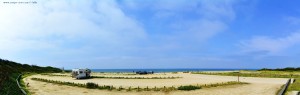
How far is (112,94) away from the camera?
32.6 meters

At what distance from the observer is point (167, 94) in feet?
104

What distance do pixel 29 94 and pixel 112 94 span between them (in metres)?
6.57

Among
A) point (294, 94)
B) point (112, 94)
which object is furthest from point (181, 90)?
point (294, 94)

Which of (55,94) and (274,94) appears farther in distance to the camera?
(55,94)

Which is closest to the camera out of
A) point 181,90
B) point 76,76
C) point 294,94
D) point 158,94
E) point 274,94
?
point 294,94

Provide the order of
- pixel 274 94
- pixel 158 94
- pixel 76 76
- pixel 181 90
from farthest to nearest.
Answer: pixel 76 76 < pixel 181 90 < pixel 158 94 < pixel 274 94

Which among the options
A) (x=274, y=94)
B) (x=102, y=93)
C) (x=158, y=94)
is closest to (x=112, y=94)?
(x=102, y=93)

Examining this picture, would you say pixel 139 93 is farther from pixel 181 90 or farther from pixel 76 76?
pixel 76 76

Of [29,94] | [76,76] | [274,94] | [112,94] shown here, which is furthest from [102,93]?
[76,76]

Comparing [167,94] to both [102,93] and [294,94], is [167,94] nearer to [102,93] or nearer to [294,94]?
[102,93]

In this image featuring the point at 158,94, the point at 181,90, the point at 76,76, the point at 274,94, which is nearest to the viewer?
the point at 274,94

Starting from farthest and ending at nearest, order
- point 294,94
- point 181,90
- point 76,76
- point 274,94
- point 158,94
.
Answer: point 76,76, point 181,90, point 158,94, point 274,94, point 294,94

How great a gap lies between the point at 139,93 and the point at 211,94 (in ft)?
20.4

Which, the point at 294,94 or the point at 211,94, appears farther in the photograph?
the point at 211,94
